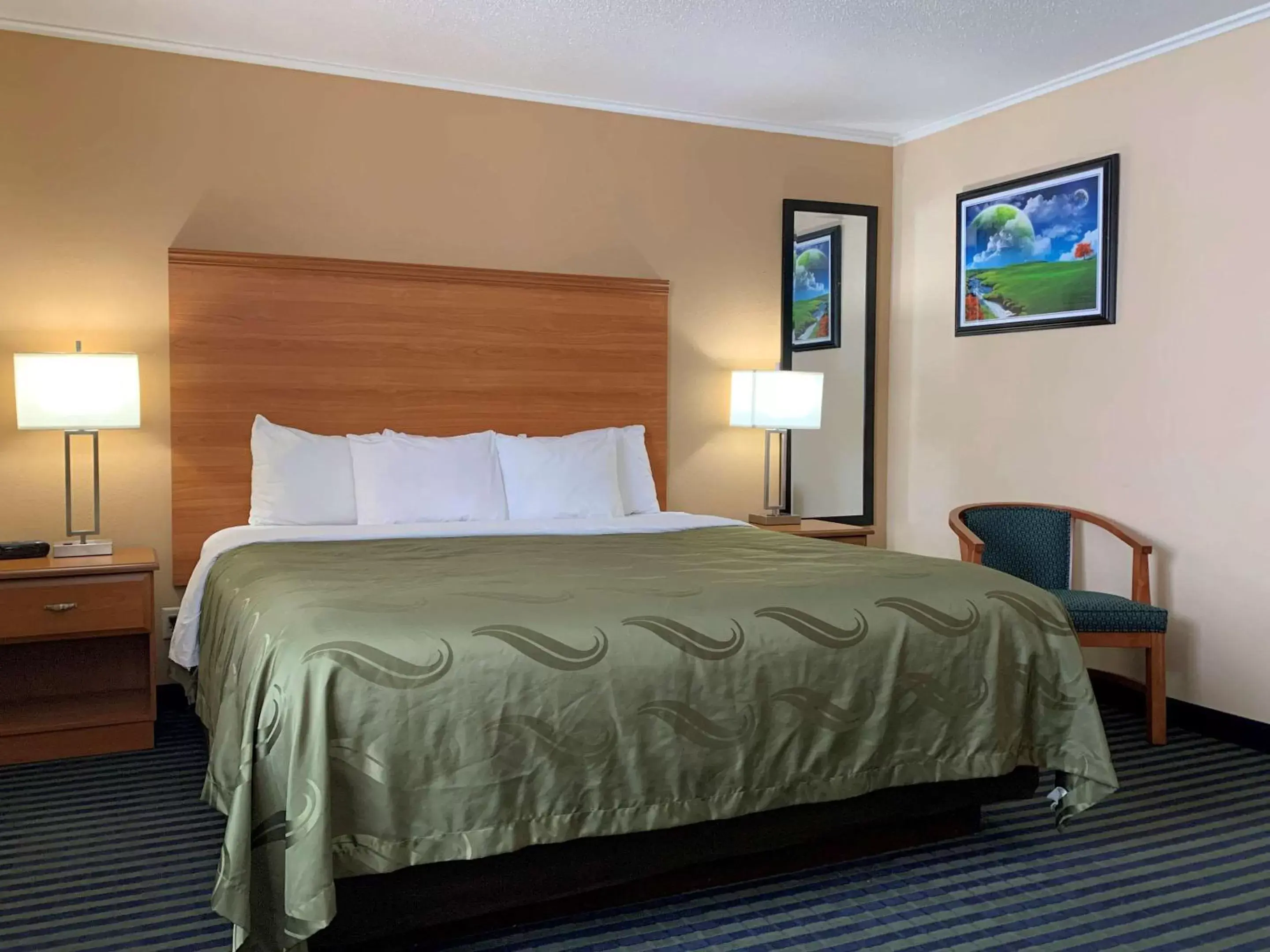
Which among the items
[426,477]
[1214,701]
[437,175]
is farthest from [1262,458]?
[437,175]

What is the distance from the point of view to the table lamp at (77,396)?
3.65 metres

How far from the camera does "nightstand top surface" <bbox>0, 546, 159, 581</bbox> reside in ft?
11.4

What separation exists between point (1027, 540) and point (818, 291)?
5.49 ft

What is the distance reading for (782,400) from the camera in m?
4.89

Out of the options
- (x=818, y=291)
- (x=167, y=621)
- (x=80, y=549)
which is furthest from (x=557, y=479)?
(x=818, y=291)

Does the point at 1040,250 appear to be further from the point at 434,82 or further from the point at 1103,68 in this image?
the point at 434,82

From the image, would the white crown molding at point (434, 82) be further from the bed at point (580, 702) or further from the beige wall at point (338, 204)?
the bed at point (580, 702)

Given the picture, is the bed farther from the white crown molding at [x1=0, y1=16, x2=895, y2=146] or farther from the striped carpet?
the white crown molding at [x1=0, y1=16, x2=895, y2=146]

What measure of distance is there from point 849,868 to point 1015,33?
3087mm

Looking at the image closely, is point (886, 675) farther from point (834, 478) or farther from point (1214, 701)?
point (834, 478)

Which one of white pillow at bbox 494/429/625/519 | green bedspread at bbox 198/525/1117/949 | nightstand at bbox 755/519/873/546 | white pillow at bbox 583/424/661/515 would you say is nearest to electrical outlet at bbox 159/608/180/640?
green bedspread at bbox 198/525/1117/949

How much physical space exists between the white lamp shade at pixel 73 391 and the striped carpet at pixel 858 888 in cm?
119

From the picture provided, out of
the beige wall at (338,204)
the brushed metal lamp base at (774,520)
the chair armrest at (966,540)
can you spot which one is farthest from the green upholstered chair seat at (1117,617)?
the beige wall at (338,204)

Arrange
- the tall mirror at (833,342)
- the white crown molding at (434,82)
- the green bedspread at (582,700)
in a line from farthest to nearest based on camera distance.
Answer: the tall mirror at (833,342), the white crown molding at (434,82), the green bedspread at (582,700)
